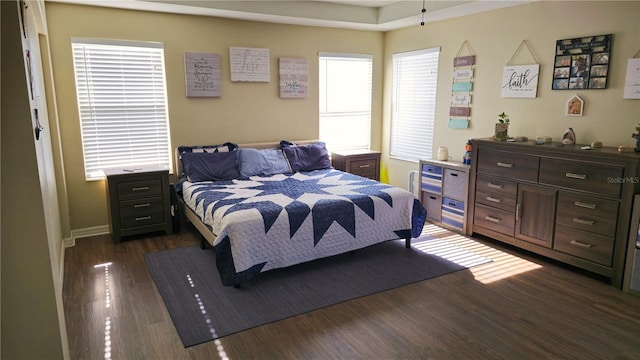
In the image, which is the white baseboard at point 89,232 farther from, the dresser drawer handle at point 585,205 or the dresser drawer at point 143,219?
the dresser drawer handle at point 585,205

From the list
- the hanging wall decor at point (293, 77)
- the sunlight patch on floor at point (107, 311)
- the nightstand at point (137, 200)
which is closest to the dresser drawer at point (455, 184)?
the hanging wall decor at point (293, 77)

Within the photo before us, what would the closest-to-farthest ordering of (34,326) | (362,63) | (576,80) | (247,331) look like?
(34,326), (247,331), (576,80), (362,63)

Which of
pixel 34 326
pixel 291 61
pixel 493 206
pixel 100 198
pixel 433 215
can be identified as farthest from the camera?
pixel 291 61

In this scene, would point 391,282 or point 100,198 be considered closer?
point 391,282

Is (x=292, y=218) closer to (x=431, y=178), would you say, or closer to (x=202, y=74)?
(x=431, y=178)

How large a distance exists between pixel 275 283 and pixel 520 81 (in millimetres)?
3071

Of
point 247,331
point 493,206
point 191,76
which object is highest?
point 191,76

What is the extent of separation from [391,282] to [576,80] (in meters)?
2.42

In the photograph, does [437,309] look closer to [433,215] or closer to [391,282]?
[391,282]

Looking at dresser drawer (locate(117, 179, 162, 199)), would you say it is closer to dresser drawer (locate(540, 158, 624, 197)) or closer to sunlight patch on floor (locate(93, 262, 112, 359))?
sunlight patch on floor (locate(93, 262, 112, 359))

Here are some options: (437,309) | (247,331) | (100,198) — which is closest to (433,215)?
(437,309)

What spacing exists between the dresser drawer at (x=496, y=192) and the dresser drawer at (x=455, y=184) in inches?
7.1

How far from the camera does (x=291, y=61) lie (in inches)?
205

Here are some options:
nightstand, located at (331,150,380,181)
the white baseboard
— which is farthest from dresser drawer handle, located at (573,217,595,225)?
the white baseboard
